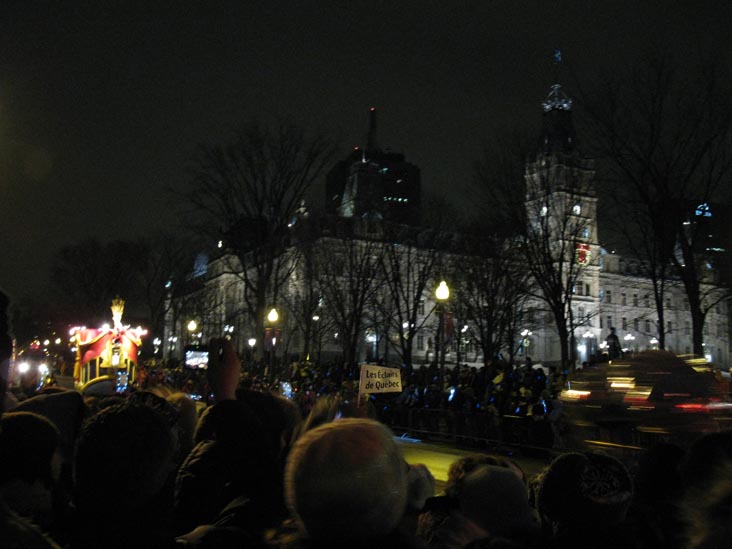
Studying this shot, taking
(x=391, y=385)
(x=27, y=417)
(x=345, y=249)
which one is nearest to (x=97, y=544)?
(x=27, y=417)

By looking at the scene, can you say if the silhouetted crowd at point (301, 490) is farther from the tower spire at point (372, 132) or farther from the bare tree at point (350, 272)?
the tower spire at point (372, 132)

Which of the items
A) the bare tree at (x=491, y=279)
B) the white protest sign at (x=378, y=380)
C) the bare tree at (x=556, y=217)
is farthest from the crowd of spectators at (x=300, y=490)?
the bare tree at (x=491, y=279)

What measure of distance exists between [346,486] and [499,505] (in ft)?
4.68

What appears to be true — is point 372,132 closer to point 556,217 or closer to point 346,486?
point 556,217

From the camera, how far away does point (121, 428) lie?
3.03 meters

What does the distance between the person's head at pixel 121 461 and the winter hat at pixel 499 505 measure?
4.75 feet

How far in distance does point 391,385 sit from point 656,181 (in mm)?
13328

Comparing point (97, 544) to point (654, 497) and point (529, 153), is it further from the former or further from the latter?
point (529, 153)

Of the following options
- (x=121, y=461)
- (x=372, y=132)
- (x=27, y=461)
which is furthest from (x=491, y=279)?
(x=372, y=132)

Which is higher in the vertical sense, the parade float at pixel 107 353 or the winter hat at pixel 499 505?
the parade float at pixel 107 353

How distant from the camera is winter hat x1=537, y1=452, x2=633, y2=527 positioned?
11.7ft

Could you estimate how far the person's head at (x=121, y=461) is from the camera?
9.50 feet

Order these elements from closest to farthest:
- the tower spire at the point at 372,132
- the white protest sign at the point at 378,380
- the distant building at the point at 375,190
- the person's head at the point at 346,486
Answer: the person's head at the point at 346,486 → the white protest sign at the point at 378,380 → the distant building at the point at 375,190 → the tower spire at the point at 372,132

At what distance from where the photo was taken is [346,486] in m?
2.27
